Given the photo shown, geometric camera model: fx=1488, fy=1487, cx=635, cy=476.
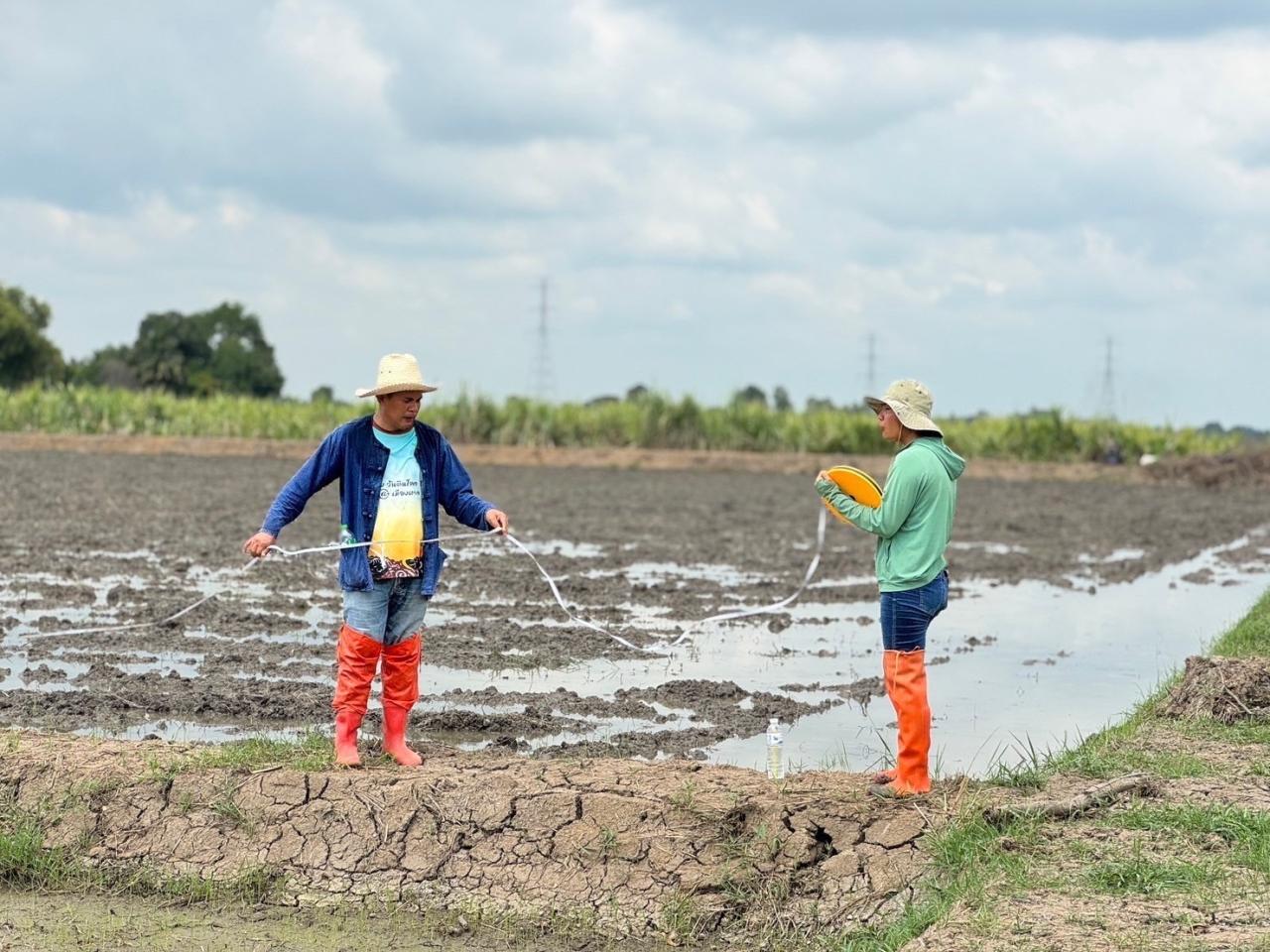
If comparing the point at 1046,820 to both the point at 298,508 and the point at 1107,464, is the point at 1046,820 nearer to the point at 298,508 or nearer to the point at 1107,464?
the point at 298,508

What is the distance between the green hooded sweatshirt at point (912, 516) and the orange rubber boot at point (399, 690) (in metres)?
1.85

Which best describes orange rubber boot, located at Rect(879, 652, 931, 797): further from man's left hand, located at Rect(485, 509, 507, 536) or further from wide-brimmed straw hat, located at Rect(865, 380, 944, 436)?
man's left hand, located at Rect(485, 509, 507, 536)

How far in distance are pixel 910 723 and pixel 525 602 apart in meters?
6.13

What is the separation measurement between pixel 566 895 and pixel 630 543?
11.2m

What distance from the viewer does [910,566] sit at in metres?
5.65

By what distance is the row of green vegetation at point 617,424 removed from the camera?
3375 cm

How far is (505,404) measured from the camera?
3388 cm

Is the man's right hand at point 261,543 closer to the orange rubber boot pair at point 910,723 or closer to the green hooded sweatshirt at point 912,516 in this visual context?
the green hooded sweatshirt at point 912,516

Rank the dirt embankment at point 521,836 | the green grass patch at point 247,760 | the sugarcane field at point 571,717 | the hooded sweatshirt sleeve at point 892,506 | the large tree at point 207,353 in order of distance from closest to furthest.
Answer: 1. the dirt embankment at point 521,836
2. the sugarcane field at point 571,717
3. the hooded sweatshirt sleeve at point 892,506
4. the green grass patch at point 247,760
5. the large tree at point 207,353

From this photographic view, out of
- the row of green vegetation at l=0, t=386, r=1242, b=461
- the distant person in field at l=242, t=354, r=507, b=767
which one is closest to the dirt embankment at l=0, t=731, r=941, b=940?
the distant person in field at l=242, t=354, r=507, b=767

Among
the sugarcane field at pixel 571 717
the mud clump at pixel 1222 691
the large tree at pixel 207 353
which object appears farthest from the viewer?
the large tree at pixel 207 353

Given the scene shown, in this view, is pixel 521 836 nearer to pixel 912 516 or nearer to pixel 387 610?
pixel 387 610

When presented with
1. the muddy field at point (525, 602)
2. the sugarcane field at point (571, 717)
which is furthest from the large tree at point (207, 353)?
the sugarcane field at point (571, 717)

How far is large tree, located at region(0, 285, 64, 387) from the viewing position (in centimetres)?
5822
